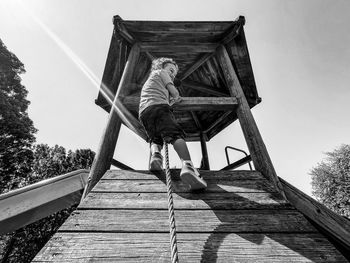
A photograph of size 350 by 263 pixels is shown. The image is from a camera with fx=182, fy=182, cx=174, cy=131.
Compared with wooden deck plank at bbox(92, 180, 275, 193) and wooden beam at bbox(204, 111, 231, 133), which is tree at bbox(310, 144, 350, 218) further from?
wooden deck plank at bbox(92, 180, 275, 193)

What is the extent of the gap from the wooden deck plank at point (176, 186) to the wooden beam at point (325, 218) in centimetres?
29

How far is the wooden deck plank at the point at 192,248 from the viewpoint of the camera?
3.36 feet

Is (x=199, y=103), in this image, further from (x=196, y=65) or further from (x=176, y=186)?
(x=196, y=65)

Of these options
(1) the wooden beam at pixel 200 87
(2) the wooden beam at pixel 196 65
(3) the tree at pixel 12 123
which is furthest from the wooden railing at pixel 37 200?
(3) the tree at pixel 12 123

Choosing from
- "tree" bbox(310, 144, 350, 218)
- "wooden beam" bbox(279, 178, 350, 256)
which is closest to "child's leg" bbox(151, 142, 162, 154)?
"wooden beam" bbox(279, 178, 350, 256)

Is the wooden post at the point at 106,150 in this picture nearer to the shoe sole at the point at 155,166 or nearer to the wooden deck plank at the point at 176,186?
the wooden deck plank at the point at 176,186

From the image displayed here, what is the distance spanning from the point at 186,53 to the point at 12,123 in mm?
15144

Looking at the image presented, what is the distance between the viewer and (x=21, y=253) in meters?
17.5

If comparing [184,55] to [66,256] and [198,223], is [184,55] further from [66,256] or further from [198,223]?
[66,256]

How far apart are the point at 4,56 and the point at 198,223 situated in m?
19.5

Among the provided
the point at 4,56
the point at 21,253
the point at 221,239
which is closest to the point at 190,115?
the point at 221,239

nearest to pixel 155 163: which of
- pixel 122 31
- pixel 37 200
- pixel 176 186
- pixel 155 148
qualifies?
pixel 155 148

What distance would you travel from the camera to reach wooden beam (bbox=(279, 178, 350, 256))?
1.51 metres

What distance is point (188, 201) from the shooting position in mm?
1584
